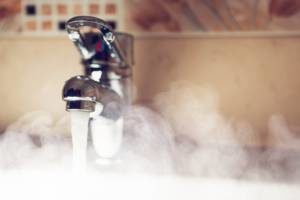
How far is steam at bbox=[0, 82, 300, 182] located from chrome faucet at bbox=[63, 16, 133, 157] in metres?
0.05

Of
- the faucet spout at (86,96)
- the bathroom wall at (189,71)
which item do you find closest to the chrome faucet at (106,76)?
the faucet spout at (86,96)

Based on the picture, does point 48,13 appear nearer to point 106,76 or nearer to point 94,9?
point 94,9

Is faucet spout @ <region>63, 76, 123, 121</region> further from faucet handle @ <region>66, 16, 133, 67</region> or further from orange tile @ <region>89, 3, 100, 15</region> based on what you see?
orange tile @ <region>89, 3, 100, 15</region>

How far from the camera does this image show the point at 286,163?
779mm

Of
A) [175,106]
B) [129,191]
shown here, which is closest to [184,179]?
[129,191]

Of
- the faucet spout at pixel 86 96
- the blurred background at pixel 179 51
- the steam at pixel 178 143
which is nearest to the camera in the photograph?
the faucet spout at pixel 86 96

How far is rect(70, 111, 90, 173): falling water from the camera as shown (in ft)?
2.02

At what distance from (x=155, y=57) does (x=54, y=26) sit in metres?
0.24

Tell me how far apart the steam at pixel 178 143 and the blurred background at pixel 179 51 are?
1.0 inches

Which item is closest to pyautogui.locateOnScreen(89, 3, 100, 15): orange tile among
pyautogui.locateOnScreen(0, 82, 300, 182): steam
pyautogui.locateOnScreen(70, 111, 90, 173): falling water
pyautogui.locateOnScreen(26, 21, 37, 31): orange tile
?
pyautogui.locateOnScreen(26, 21, 37, 31): orange tile

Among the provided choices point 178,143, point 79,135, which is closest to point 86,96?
point 79,135

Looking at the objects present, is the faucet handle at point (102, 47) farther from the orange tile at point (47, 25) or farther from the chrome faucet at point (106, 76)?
the orange tile at point (47, 25)

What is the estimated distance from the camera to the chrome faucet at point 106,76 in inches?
24.8

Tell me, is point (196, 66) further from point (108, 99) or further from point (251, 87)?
point (108, 99)
